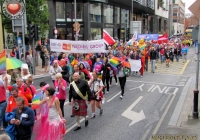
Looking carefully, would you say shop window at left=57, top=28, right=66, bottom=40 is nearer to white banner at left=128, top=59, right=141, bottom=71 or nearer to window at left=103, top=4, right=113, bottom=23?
window at left=103, top=4, right=113, bottom=23

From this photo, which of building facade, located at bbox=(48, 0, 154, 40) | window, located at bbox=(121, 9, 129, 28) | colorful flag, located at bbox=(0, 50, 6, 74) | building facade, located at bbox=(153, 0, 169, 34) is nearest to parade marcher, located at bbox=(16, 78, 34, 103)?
colorful flag, located at bbox=(0, 50, 6, 74)

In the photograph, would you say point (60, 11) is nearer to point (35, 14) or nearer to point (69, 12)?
point (69, 12)

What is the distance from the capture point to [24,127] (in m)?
5.37

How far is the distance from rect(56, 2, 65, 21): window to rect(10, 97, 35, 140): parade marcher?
38.2 m

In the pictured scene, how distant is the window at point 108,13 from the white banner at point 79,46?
111 feet

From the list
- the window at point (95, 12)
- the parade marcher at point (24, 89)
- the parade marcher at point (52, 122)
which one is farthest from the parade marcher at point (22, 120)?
the window at point (95, 12)

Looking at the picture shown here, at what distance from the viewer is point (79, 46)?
14.3 m

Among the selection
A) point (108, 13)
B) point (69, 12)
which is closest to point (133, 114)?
point (69, 12)

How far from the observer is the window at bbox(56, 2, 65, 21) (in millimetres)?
42056

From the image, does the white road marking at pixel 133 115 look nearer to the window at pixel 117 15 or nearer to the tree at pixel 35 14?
the tree at pixel 35 14

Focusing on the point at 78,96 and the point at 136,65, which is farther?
the point at 136,65

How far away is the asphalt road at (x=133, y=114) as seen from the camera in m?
7.59

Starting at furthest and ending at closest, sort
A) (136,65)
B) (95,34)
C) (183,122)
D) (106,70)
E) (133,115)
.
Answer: (95,34), (136,65), (106,70), (133,115), (183,122)

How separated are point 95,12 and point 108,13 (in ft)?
18.9
